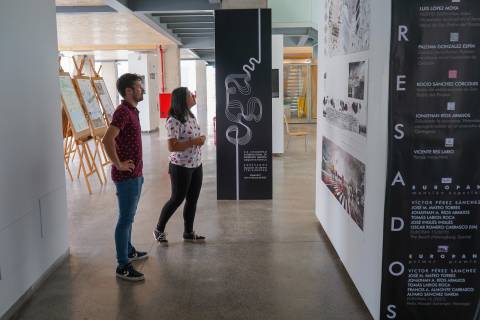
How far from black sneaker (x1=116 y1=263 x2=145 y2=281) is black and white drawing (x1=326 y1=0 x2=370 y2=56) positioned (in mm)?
2454

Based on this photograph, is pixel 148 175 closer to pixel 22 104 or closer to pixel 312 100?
pixel 22 104

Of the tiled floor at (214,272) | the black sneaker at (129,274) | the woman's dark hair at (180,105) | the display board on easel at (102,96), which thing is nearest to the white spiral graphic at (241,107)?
the tiled floor at (214,272)

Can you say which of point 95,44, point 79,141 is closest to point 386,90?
point 79,141

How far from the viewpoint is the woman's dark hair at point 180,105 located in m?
4.55

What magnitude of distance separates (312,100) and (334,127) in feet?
52.6

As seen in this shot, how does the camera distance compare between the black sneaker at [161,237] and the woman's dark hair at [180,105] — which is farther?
the black sneaker at [161,237]

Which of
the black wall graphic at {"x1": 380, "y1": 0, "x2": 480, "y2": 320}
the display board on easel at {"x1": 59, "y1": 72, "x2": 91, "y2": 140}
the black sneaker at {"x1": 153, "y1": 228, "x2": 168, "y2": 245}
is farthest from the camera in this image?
the display board on easel at {"x1": 59, "y1": 72, "x2": 91, "y2": 140}

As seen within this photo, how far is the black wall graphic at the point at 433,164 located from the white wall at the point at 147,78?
13.8 metres

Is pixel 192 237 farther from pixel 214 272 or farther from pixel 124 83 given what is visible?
pixel 124 83

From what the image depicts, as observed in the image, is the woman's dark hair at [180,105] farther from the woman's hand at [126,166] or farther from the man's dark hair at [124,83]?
the woman's hand at [126,166]

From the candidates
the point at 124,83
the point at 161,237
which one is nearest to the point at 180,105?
the point at 124,83

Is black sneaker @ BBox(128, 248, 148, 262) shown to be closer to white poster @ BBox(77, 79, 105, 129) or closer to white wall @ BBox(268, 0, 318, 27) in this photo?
white poster @ BBox(77, 79, 105, 129)

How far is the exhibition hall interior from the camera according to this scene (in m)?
2.84

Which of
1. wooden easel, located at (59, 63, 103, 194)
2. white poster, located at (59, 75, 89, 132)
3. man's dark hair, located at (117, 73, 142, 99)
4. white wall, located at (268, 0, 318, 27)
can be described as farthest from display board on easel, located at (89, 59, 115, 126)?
man's dark hair, located at (117, 73, 142, 99)
